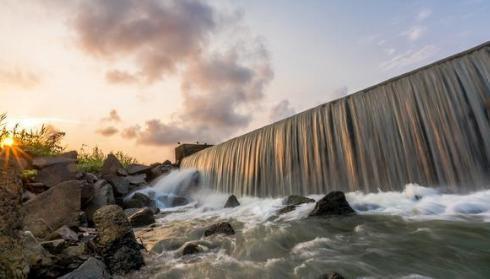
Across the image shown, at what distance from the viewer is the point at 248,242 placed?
5.12 m

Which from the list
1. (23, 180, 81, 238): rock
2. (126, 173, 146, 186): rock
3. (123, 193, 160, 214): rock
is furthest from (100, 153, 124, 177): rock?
(23, 180, 81, 238): rock

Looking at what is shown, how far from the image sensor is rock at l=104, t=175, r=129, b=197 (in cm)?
1191

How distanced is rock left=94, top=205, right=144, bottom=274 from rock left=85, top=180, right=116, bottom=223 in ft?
16.4

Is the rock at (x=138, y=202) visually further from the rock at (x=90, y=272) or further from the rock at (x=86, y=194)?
the rock at (x=90, y=272)

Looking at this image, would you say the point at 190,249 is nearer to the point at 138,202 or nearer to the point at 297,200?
the point at 297,200

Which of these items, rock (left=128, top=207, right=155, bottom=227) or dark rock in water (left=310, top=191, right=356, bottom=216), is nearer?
dark rock in water (left=310, top=191, right=356, bottom=216)

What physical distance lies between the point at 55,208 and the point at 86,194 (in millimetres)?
3216

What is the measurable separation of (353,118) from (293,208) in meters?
3.12

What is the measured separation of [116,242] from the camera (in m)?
4.18

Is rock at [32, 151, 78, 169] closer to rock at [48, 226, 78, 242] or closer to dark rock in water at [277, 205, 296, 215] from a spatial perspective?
rock at [48, 226, 78, 242]

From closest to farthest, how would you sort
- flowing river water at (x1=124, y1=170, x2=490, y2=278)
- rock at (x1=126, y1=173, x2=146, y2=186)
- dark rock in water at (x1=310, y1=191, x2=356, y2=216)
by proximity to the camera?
flowing river water at (x1=124, y1=170, x2=490, y2=278) < dark rock in water at (x1=310, y1=191, x2=356, y2=216) < rock at (x1=126, y1=173, x2=146, y2=186)

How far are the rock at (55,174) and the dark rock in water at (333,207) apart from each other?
714cm

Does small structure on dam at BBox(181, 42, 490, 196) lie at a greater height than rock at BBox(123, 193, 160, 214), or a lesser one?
greater

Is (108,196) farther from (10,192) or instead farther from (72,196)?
(10,192)
